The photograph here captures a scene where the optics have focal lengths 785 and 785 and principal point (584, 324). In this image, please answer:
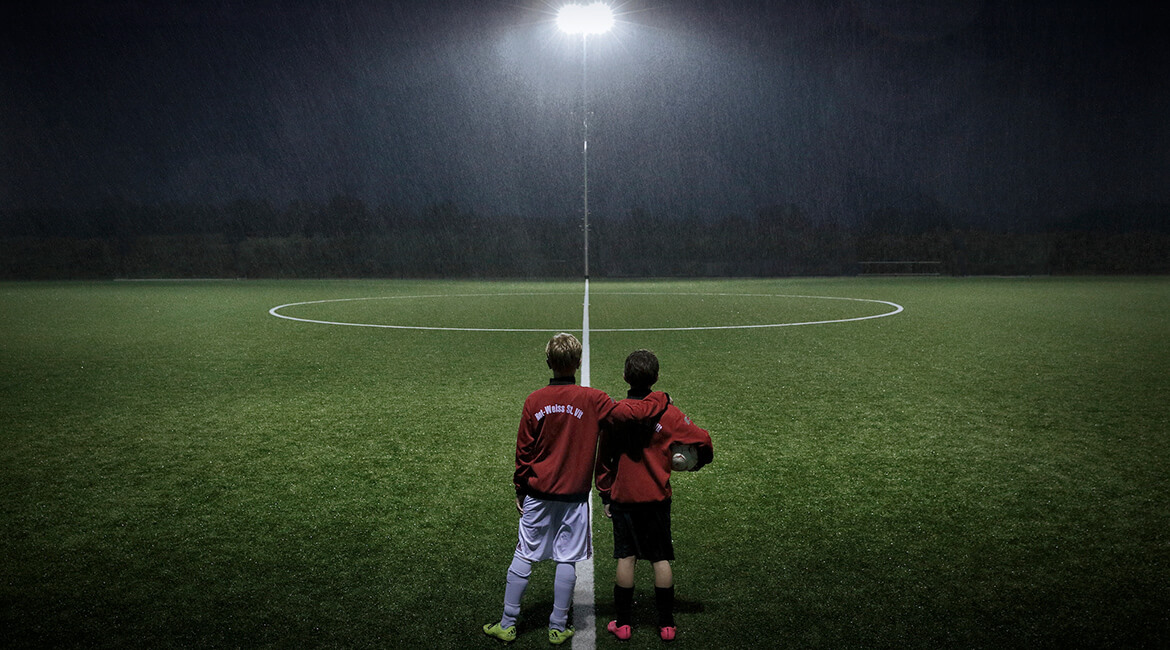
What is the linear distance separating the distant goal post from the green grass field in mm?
39309

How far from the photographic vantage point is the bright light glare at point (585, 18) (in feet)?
84.7

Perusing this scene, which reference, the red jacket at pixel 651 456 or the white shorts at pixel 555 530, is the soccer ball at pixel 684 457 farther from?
the white shorts at pixel 555 530

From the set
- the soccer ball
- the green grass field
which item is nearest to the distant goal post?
the green grass field

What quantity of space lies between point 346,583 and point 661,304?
63.6 feet

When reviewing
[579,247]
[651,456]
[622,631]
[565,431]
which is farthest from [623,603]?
[579,247]

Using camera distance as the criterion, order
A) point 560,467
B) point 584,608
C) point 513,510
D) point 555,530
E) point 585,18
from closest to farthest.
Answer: point 560,467
point 555,530
point 584,608
point 513,510
point 585,18

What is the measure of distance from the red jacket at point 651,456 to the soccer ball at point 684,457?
2cm

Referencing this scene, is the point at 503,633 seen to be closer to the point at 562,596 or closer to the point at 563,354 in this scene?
the point at 562,596

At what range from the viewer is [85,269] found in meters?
45.4

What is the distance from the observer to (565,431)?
328 centimetres

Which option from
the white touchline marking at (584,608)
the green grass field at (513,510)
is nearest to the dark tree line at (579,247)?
the green grass field at (513,510)

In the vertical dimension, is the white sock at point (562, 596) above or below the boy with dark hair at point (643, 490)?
below

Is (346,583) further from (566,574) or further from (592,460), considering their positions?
(592,460)

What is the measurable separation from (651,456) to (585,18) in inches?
982
